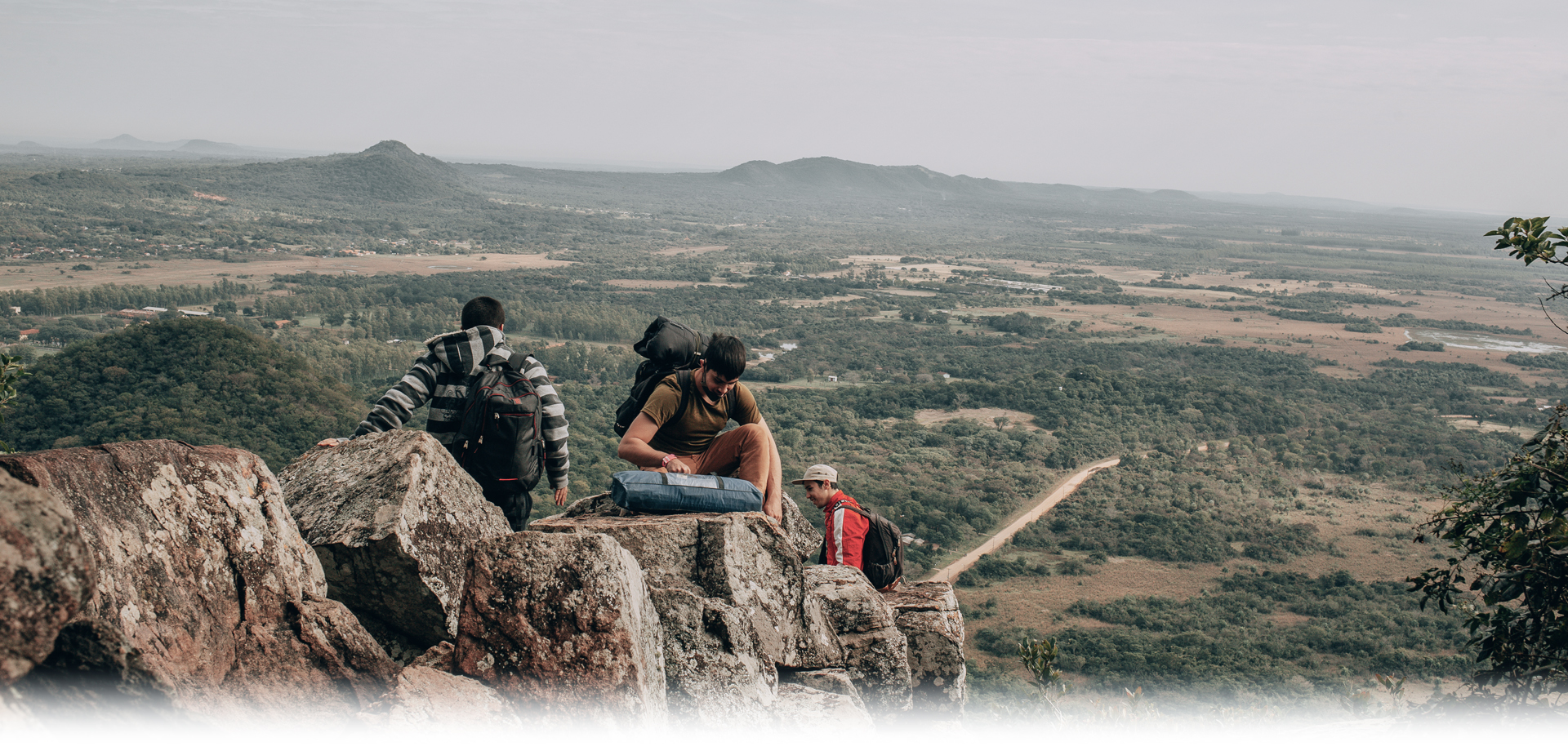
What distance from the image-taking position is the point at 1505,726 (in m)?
5.87

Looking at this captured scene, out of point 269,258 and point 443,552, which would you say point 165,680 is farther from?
point 269,258

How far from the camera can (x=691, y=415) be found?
6391mm

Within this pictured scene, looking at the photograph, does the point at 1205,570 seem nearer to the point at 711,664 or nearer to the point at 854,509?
the point at 854,509

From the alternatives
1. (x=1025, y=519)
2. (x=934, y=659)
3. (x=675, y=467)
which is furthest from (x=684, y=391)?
(x=1025, y=519)

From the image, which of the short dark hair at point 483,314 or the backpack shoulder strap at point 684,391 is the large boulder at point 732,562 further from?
the short dark hair at point 483,314

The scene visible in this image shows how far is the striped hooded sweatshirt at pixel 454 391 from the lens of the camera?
5.96 m

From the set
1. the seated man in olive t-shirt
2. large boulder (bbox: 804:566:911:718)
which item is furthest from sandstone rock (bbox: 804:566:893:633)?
the seated man in olive t-shirt

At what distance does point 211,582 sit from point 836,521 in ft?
14.0

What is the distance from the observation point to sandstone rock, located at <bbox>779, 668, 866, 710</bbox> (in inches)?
218

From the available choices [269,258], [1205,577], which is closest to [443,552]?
[1205,577]

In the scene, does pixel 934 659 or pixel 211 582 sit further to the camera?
pixel 934 659

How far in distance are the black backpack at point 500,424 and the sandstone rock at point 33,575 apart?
322cm

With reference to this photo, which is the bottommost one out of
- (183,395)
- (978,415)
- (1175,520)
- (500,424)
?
(1175,520)

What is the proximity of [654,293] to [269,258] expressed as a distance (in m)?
61.8
